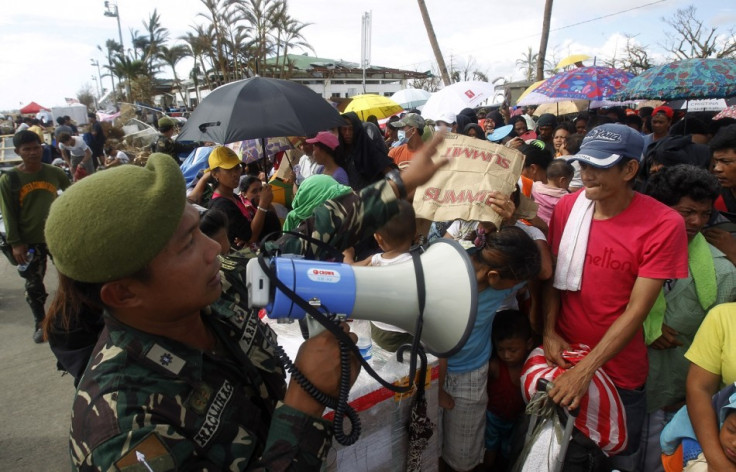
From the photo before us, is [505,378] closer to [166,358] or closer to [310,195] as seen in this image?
[310,195]

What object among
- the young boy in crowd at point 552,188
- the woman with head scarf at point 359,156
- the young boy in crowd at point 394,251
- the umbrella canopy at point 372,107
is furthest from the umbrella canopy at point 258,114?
the umbrella canopy at point 372,107

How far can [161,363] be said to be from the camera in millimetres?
1008

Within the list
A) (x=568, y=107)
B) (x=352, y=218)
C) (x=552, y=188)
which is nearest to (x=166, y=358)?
(x=352, y=218)

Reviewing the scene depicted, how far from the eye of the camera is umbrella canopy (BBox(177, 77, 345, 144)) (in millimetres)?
3545

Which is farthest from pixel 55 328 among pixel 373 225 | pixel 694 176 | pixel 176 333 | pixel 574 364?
pixel 694 176

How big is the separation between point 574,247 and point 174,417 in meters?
1.80

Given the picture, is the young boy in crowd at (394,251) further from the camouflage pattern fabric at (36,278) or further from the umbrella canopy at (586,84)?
the umbrella canopy at (586,84)

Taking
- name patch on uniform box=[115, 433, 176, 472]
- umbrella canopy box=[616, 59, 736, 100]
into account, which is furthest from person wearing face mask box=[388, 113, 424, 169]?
name patch on uniform box=[115, 433, 176, 472]

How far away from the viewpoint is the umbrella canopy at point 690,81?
4.29 m

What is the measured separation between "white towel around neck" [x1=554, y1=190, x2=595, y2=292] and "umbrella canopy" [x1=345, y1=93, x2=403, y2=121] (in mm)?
6400

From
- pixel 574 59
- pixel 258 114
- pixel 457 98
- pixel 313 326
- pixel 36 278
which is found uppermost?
pixel 574 59

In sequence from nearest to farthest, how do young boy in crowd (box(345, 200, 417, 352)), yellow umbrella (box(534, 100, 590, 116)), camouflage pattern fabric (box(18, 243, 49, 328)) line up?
1. young boy in crowd (box(345, 200, 417, 352))
2. camouflage pattern fabric (box(18, 243, 49, 328))
3. yellow umbrella (box(534, 100, 590, 116))

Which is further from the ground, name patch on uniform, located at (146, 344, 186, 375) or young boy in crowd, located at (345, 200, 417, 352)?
name patch on uniform, located at (146, 344, 186, 375)

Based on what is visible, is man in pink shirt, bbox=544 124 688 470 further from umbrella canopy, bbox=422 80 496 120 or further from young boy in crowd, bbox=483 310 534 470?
umbrella canopy, bbox=422 80 496 120
